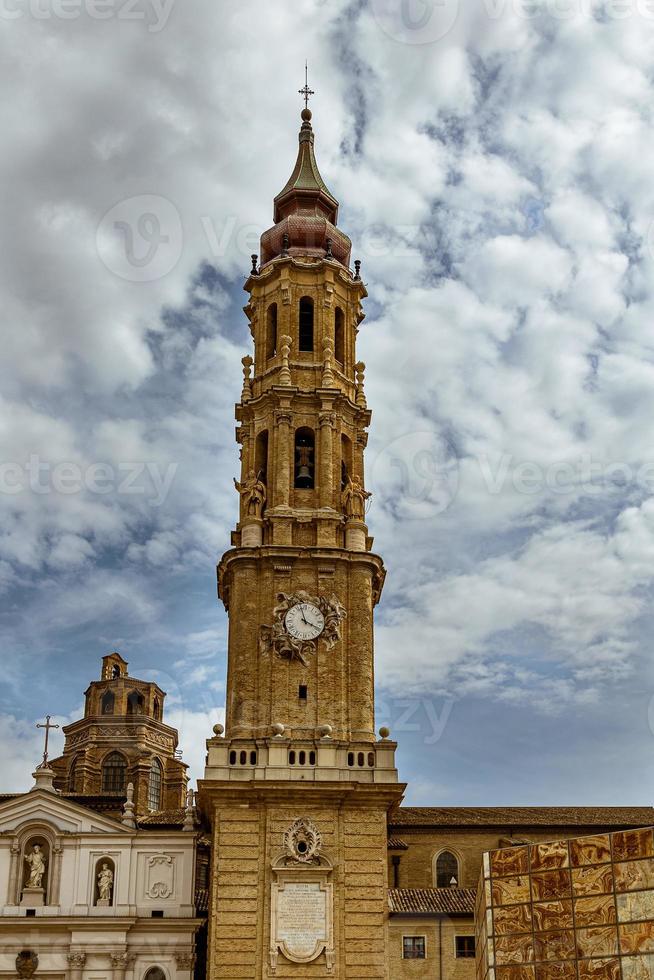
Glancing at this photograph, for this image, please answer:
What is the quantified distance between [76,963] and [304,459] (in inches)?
934

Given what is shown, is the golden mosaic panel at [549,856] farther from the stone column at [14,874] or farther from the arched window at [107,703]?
the arched window at [107,703]

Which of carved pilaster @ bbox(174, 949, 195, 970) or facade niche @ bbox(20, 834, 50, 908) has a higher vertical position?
facade niche @ bbox(20, 834, 50, 908)

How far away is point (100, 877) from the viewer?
50531 mm

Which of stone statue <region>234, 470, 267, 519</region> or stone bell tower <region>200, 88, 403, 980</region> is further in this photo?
stone statue <region>234, 470, 267, 519</region>

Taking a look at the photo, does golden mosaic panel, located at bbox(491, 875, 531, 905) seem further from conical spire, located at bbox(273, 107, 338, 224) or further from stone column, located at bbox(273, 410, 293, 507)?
conical spire, located at bbox(273, 107, 338, 224)

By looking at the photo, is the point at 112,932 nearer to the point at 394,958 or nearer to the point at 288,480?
the point at 394,958

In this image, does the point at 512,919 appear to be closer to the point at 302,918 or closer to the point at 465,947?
the point at 302,918

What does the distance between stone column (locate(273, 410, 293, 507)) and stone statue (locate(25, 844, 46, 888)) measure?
17.9 metres

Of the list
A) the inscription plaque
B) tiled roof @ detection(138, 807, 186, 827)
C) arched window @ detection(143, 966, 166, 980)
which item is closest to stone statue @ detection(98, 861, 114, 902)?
arched window @ detection(143, 966, 166, 980)

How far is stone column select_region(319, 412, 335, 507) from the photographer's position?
181 feet

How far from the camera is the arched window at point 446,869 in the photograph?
5681 cm

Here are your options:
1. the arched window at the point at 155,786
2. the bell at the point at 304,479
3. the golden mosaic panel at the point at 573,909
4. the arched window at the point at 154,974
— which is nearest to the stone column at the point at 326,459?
the bell at the point at 304,479

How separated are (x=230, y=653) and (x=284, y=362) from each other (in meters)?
14.8

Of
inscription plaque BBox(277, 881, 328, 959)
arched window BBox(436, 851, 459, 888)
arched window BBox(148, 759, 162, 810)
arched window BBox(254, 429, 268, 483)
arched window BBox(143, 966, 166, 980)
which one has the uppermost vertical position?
arched window BBox(254, 429, 268, 483)
